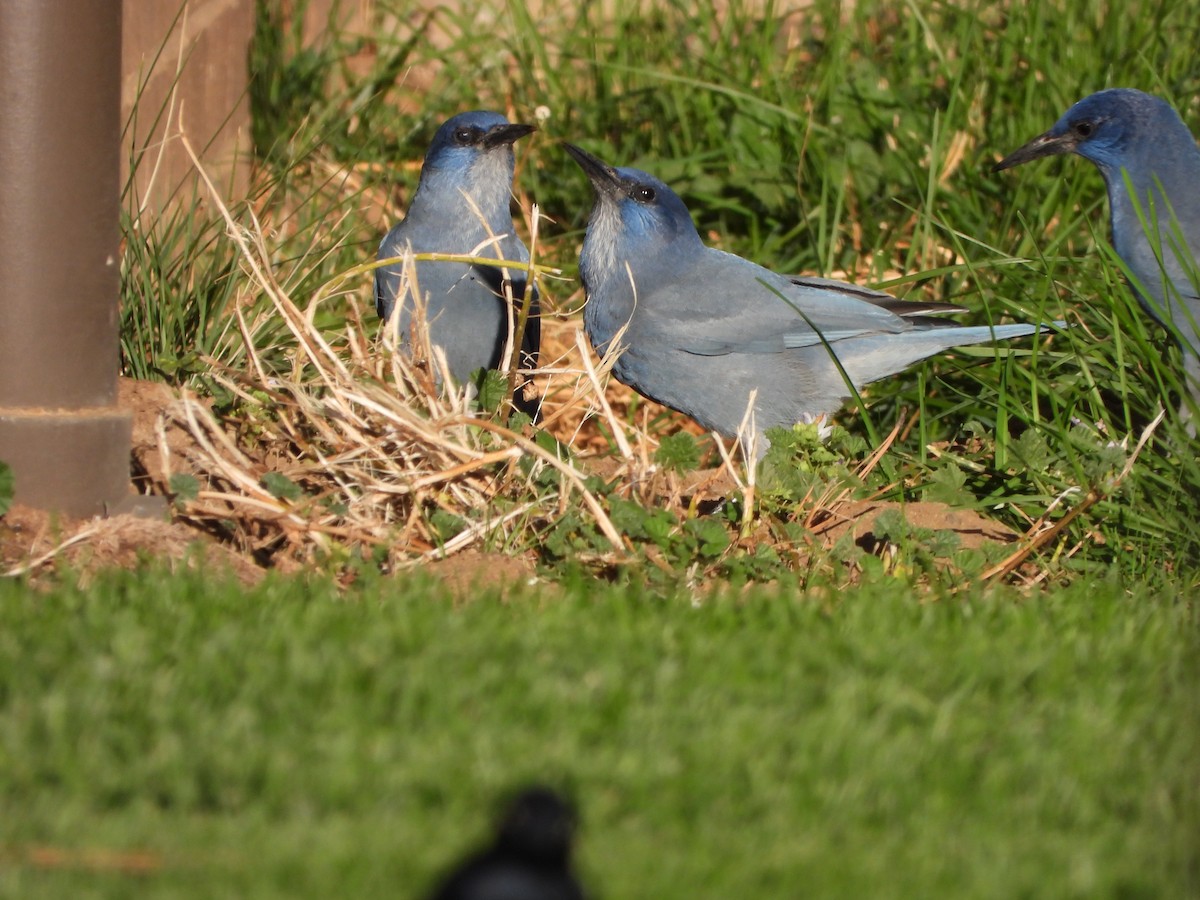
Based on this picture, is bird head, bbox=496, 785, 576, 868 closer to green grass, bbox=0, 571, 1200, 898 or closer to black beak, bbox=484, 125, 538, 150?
green grass, bbox=0, 571, 1200, 898

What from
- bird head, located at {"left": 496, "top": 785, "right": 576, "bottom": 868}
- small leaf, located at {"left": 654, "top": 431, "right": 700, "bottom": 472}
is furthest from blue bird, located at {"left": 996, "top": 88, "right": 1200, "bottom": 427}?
bird head, located at {"left": 496, "top": 785, "right": 576, "bottom": 868}

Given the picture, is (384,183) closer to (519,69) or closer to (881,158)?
(519,69)

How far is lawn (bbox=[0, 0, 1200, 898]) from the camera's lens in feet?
6.66

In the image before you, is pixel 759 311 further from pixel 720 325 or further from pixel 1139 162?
pixel 1139 162

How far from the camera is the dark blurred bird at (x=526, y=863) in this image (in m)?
1.54

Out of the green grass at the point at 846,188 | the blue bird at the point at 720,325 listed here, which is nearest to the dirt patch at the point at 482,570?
the green grass at the point at 846,188

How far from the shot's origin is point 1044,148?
4820mm

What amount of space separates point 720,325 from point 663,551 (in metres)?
1.27

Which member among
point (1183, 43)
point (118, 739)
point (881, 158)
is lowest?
point (118, 739)

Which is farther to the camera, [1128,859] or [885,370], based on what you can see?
[885,370]

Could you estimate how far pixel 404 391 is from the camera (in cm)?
385

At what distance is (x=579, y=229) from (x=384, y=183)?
916 millimetres

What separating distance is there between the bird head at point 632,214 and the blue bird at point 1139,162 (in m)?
1.14

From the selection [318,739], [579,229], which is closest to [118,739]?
[318,739]
